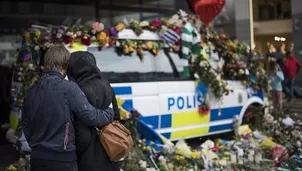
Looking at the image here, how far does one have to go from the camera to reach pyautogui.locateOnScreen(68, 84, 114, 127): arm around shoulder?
9.62ft

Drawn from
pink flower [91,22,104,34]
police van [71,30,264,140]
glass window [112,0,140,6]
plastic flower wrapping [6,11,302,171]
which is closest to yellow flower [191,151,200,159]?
plastic flower wrapping [6,11,302,171]

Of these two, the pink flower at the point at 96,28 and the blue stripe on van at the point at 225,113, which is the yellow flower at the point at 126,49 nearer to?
the pink flower at the point at 96,28

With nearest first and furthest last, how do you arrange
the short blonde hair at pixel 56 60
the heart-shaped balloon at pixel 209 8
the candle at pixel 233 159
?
the short blonde hair at pixel 56 60
the candle at pixel 233 159
the heart-shaped balloon at pixel 209 8

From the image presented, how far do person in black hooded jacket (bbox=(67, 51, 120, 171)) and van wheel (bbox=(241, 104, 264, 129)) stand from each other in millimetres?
5235

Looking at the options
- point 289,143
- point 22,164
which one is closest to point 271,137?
point 289,143

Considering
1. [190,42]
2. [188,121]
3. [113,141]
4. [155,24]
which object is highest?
[155,24]

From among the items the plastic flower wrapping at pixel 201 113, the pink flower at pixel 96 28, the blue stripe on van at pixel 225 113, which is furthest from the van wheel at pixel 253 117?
the pink flower at pixel 96 28

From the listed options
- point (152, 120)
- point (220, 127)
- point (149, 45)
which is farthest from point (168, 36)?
point (220, 127)

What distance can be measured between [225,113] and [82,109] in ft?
16.5

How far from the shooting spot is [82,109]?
293 centimetres

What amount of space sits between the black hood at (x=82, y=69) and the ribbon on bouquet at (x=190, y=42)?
3992 mm

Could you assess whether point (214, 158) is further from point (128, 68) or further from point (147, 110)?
point (128, 68)

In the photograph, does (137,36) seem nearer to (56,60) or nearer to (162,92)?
(162,92)

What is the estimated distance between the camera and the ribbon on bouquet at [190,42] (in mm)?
7039
